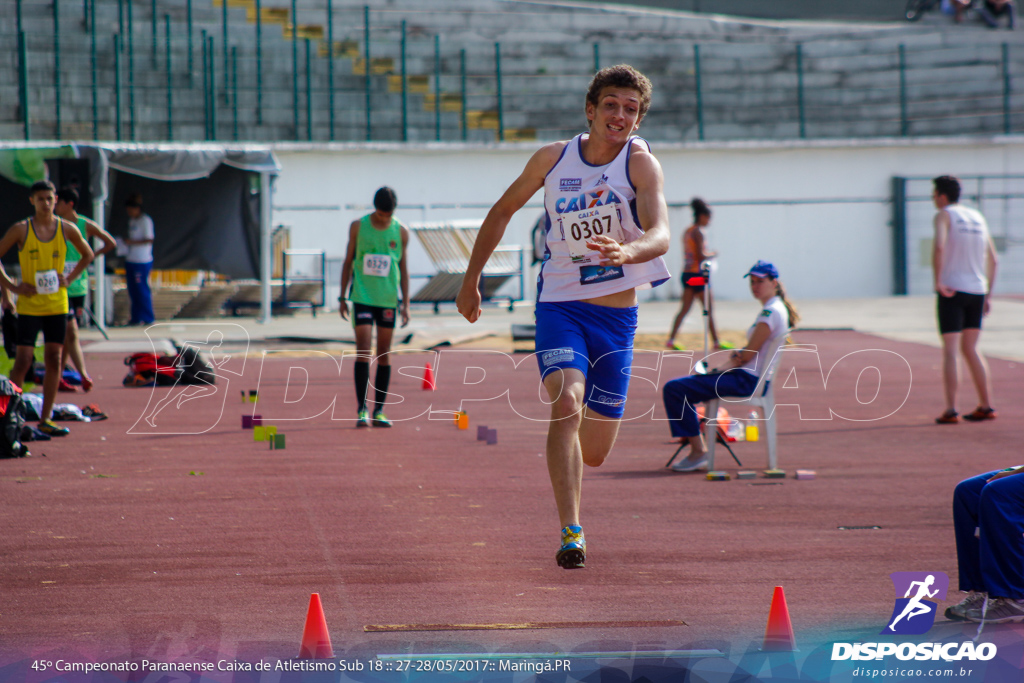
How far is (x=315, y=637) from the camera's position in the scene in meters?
4.32

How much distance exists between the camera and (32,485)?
7.56 meters

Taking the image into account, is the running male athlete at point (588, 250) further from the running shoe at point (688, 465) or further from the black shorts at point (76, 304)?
the black shorts at point (76, 304)

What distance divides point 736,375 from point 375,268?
336cm

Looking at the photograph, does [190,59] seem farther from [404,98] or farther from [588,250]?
[588,250]

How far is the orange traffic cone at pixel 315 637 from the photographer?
430cm

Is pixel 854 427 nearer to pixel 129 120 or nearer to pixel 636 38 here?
pixel 129 120

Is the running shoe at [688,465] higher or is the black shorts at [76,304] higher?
the black shorts at [76,304]

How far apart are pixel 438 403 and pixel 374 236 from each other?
2.59m

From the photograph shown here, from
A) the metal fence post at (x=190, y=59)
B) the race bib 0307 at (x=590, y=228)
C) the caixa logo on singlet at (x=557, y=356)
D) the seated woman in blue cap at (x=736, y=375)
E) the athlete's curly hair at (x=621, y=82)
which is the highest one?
the metal fence post at (x=190, y=59)

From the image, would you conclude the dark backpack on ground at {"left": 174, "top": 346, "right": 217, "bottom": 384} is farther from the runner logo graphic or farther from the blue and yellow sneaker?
the runner logo graphic

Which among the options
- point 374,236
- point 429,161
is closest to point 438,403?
point 374,236

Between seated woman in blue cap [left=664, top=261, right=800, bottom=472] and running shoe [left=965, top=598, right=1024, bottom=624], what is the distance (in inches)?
134

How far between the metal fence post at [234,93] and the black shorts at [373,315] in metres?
17.1

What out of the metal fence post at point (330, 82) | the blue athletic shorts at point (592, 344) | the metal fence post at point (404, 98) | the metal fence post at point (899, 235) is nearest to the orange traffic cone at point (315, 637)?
the blue athletic shorts at point (592, 344)
